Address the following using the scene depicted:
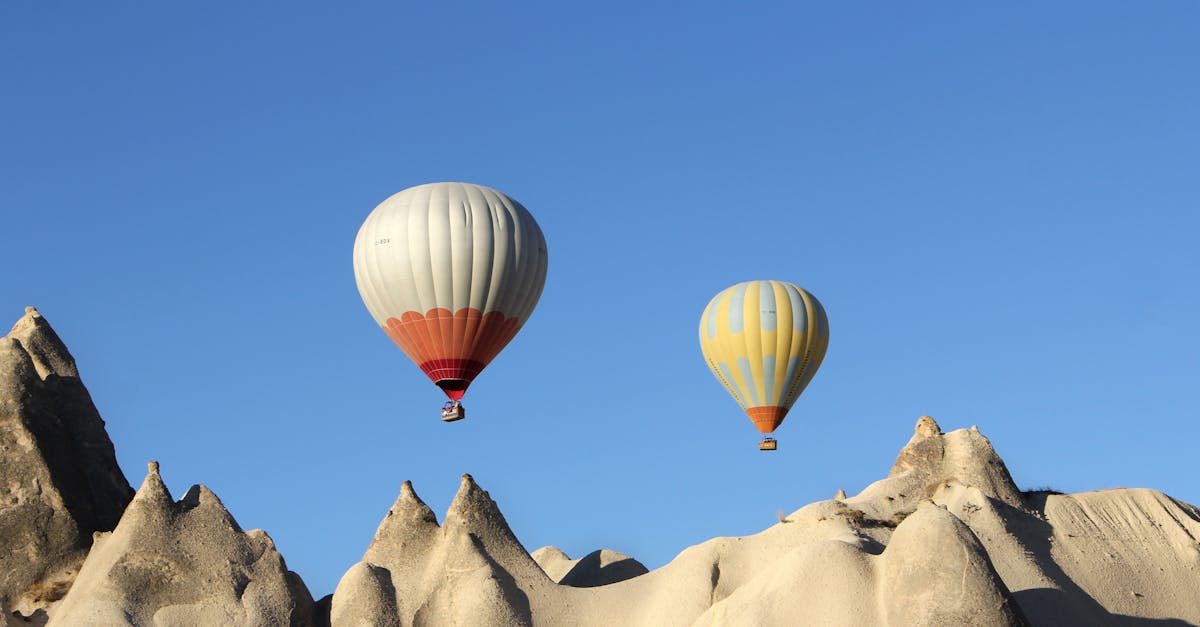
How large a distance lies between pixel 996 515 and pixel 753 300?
1047 centimetres

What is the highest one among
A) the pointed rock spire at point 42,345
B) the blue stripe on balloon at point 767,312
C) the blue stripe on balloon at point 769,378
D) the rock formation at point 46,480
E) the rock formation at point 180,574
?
the blue stripe on balloon at point 767,312

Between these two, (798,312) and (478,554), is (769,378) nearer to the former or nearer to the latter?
(798,312)

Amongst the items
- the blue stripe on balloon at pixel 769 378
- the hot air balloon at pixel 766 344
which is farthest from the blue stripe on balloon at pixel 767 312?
the blue stripe on balloon at pixel 769 378

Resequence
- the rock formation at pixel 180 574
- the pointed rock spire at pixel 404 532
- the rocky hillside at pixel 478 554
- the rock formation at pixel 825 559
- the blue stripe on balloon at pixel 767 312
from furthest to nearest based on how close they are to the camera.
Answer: the blue stripe on balloon at pixel 767 312, the pointed rock spire at pixel 404 532, the rock formation at pixel 825 559, the rocky hillside at pixel 478 554, the rock formation at pixel 180 574

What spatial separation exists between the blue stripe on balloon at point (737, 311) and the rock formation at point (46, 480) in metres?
A: 13.7

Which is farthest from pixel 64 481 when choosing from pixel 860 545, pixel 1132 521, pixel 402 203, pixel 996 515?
pixel 1132 521

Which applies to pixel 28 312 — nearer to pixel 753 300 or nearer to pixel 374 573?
pixel 374 573

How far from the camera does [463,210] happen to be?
134ft

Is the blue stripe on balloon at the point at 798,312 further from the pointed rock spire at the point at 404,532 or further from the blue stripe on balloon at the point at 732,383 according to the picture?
the pointed rock spire at the point at 404,532

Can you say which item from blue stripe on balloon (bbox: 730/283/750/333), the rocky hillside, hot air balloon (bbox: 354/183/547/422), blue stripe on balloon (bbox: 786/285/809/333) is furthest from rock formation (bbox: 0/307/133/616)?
blue stripe on balloon (bbox: 786/285/809/333)

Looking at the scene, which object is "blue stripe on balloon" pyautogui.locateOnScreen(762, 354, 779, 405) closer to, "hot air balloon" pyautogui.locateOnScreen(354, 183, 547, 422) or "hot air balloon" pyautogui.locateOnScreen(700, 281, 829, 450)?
"hot air balloon" pyautogui.locateOnScreen(700, 281, 829, 450)

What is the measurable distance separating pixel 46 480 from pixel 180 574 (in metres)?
3.68

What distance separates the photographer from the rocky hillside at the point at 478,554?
33.2 m

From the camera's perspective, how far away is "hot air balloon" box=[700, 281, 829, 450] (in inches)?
1768
